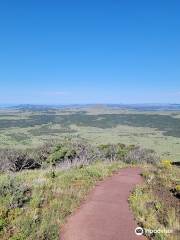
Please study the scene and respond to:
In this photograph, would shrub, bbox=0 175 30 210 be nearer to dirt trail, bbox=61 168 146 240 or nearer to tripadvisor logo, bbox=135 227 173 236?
dirt trail, bbox=61 168 146 240

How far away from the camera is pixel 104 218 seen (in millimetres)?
11852

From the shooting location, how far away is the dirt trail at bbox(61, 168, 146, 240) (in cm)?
1039

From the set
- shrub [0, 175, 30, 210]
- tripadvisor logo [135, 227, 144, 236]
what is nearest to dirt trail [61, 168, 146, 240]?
tripadvisor logo [135, 227, 144, 236]

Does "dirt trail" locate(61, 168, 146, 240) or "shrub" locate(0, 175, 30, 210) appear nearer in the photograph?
"dirt trail" locate(61, 168, 146, 240)

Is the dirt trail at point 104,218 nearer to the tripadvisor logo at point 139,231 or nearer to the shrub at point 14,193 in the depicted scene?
the tripadvisor logo at point 139,231

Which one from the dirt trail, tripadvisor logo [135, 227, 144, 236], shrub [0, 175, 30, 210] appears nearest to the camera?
the dirt trail

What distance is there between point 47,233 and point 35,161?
18093mm

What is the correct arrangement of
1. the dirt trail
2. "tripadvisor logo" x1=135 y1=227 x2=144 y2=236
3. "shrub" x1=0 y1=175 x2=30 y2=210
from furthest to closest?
1. "shrub" x1=0 y1=175 x2=30 y2=210
2. "tripadvisor logo" x1=135 y1=227 x2=144 y2=236
3. the dirt trail

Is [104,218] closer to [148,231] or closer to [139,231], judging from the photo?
[139,231]

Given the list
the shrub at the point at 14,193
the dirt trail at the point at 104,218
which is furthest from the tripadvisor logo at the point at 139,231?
the shrub at the point at 14,193

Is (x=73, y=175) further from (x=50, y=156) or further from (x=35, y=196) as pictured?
(x=50, y=156)

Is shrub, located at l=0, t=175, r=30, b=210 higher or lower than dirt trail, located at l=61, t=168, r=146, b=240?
higher

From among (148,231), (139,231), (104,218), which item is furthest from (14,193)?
(148,231)

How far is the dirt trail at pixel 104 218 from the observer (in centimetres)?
1039
